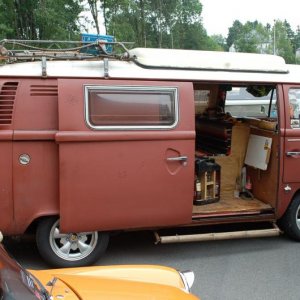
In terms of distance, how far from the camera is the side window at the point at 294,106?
5.68 metres

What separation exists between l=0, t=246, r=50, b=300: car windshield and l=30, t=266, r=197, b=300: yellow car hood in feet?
0.46

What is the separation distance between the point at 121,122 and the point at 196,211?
147cm

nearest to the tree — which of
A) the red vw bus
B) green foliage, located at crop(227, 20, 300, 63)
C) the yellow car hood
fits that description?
green foliage, located at crop(227, 20, 300, 63)

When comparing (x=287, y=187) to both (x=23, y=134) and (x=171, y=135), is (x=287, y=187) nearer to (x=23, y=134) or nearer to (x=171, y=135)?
(x=171, y=135)

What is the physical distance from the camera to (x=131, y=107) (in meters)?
4.96

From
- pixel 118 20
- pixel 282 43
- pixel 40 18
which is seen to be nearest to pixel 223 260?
pixel 40 18

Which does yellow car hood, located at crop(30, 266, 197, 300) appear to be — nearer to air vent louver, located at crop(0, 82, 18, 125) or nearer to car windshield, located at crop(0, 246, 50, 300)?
car windshield, located at crop(0, 246, 50, 300)

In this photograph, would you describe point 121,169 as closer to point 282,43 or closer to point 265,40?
point 282,43

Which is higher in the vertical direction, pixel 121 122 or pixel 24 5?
pixel 24 5

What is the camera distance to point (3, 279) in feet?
6.17

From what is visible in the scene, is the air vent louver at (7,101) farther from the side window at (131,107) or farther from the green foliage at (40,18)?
the green foliage at (40,18)

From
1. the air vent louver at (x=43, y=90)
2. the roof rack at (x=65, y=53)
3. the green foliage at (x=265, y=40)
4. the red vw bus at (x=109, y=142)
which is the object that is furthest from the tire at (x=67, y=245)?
the green foliage at (x=265, y=40)

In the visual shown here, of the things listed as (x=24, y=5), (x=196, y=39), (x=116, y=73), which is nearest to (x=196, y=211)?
(x=116, y=73)

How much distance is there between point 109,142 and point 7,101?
1.08 m
